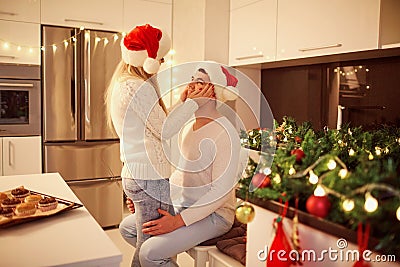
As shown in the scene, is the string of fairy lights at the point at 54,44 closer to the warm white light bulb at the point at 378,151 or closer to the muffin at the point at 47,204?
the muffin at the point at 47,204

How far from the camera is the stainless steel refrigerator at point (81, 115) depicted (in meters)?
3.17

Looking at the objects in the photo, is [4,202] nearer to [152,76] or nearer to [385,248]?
[152,76]

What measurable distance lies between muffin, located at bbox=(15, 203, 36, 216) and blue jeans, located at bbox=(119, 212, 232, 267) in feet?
1.86

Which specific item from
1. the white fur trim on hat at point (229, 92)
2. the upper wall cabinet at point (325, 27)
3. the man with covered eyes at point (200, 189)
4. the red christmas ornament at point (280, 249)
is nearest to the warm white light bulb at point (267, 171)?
the red christmas ornament at point (280, 249)

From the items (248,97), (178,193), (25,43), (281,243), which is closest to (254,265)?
(281,243)

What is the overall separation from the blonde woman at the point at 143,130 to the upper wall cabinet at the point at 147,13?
1.59 metres

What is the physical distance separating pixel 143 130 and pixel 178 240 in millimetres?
535

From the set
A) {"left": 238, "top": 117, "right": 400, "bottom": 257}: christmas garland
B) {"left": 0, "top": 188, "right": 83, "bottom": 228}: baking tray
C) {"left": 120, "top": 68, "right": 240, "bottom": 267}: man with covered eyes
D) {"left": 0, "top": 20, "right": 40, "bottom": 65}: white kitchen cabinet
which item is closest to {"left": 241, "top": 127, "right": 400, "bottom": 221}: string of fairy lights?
{"left": 238, "top": 117, "right": 400, "bottom": 257}: christmas garland

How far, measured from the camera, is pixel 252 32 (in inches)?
115

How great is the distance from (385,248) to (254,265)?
51cm

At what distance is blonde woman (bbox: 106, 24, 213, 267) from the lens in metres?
1.81

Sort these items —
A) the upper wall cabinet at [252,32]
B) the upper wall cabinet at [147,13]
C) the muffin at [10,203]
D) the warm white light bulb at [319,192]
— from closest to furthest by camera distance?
the warm white light bulb at [319,192]
the muffin at [10,203]
the upper wall cabinet at [252,32]
the upper wall cabinet at [147,13]

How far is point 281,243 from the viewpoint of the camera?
0.98 metres

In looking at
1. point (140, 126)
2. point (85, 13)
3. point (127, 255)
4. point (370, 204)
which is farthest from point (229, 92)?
point (85, 13)
